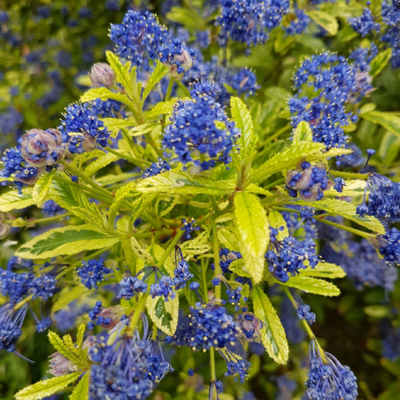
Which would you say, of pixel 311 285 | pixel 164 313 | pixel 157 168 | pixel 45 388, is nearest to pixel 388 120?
pixel 311 285

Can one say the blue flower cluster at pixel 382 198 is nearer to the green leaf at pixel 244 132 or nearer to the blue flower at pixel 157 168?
the green leaf at pixel 244 132

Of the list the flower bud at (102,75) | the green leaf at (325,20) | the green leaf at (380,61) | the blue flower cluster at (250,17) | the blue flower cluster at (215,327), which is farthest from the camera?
the green leaf at (325,20)

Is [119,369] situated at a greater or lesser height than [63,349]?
greater

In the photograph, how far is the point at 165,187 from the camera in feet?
3.14

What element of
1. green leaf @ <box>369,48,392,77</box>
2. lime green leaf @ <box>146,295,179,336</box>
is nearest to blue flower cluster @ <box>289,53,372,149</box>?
green leaf @ <box>369,48,392,77</box>

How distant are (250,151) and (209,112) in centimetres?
19

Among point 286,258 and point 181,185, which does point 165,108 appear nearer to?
point 181,185

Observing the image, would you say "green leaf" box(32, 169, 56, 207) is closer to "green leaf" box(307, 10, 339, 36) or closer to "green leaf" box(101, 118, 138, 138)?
"green leaf" box(101, 118, 138, 138)

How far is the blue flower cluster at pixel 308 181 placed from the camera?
90cm

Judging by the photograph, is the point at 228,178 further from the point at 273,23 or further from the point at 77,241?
the point at 273,23

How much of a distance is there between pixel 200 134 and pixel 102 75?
2.37ft

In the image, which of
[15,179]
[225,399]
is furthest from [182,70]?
[225,399]

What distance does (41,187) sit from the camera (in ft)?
Answer: 3.30

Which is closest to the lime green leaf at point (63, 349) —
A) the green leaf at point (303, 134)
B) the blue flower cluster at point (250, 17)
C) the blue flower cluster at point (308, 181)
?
the blue flower cluster at point (308, 181)
